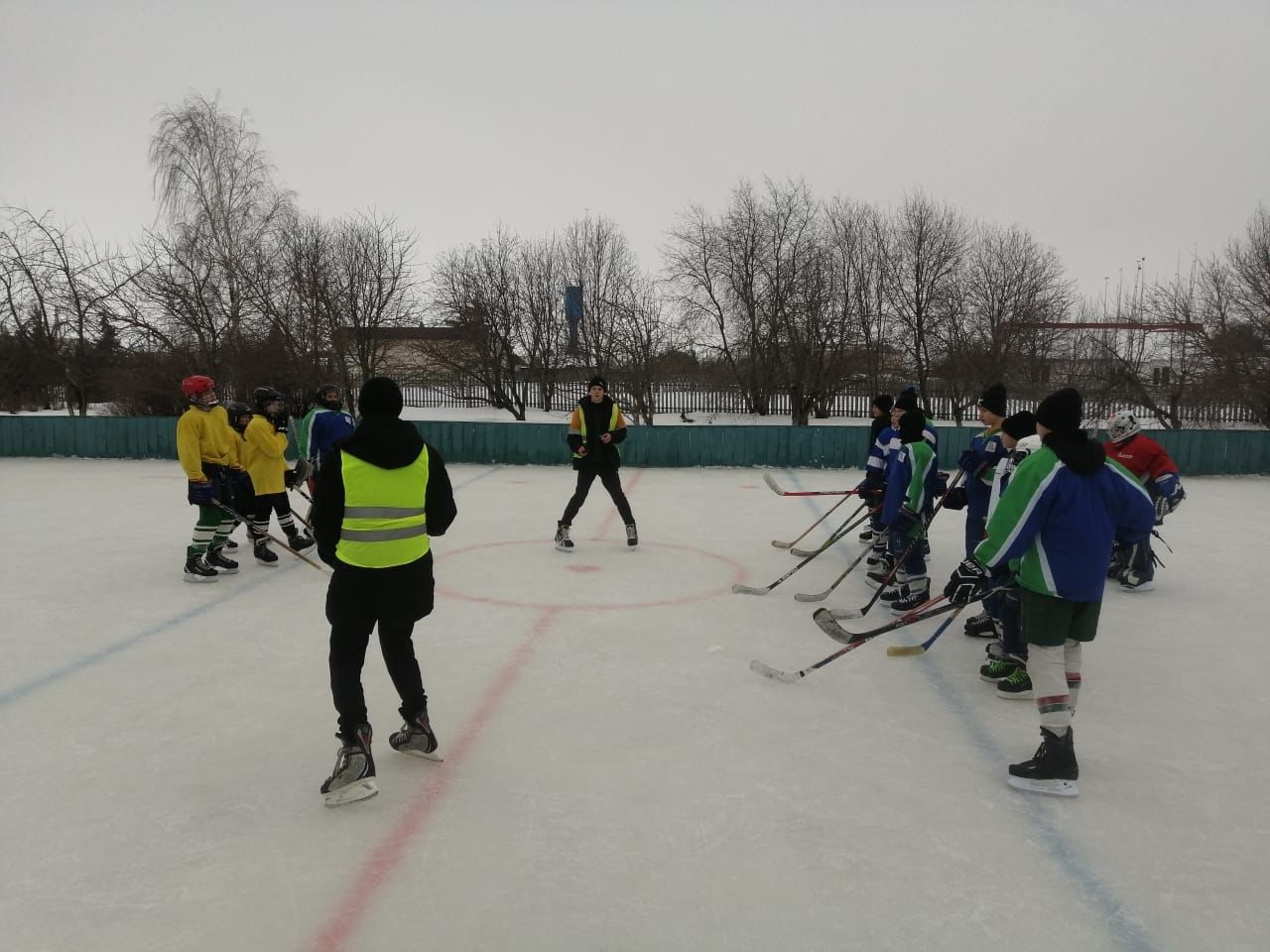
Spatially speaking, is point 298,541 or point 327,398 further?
point 298,541

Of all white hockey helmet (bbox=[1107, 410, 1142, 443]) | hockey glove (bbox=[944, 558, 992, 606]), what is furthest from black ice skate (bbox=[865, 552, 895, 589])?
hockey glove (bbox=[944, 558, 992, 606])

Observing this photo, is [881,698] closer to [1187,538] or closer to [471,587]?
[471,587]

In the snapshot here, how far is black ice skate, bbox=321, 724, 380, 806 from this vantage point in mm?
2834

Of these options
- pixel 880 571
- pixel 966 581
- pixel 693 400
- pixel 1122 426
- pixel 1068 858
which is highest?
pixel 693 400

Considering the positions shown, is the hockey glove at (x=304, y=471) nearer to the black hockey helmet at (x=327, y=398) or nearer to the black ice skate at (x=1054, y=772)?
the black hockey helmet at (x=327, y=398)

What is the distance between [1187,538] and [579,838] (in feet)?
27.0

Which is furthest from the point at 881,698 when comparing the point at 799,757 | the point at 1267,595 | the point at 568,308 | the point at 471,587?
the point at 568,308

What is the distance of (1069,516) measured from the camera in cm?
294

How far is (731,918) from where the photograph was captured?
2242mm

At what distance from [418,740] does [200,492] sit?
3838 millimetres

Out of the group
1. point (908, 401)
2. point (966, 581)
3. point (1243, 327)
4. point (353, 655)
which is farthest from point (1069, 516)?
point (1243, 327)

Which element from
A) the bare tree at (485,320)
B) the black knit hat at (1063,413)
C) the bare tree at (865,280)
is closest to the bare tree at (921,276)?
the bare tree at (865,280)

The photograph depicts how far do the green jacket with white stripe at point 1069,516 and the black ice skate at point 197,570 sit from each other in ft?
18.7

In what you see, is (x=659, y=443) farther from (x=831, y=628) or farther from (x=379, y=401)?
(x=379, y=401)
